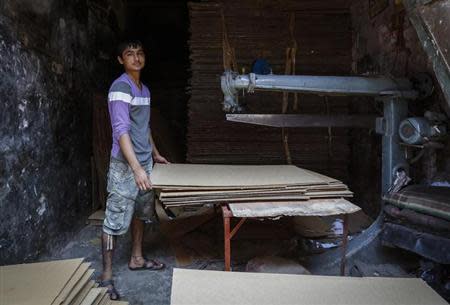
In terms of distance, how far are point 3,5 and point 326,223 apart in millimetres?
3123

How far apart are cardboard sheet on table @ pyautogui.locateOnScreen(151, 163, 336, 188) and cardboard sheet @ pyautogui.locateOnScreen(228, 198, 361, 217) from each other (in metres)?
0.14

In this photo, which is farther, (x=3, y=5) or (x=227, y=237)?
(x=3, y=5)

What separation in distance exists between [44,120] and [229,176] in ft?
5.16

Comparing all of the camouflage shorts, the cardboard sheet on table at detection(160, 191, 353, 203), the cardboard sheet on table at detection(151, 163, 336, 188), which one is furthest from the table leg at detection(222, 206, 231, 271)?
the camouflage shorts

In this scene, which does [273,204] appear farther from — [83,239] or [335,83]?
[83,239]

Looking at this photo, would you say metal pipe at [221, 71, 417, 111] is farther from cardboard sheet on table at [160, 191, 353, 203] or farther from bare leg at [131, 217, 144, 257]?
bare leg at [131, 217, 144, 257]

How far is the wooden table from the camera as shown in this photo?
2.21 m

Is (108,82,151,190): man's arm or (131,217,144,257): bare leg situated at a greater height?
(108,82,151,190): man's arm

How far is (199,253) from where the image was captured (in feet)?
11.0

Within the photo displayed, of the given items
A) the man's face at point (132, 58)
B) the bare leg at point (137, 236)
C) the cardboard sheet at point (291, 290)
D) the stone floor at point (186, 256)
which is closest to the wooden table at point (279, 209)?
the cardboard sheet at point (291, 290)

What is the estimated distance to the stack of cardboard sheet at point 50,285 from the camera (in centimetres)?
182

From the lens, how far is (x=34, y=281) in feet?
6.51

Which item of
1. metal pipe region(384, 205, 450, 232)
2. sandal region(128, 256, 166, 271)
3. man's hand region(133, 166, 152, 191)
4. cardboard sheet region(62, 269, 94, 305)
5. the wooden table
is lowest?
sandal region(128, 256, 166, 271)

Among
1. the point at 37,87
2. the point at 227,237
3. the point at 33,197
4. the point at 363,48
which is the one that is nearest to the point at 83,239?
the point at 33,197
